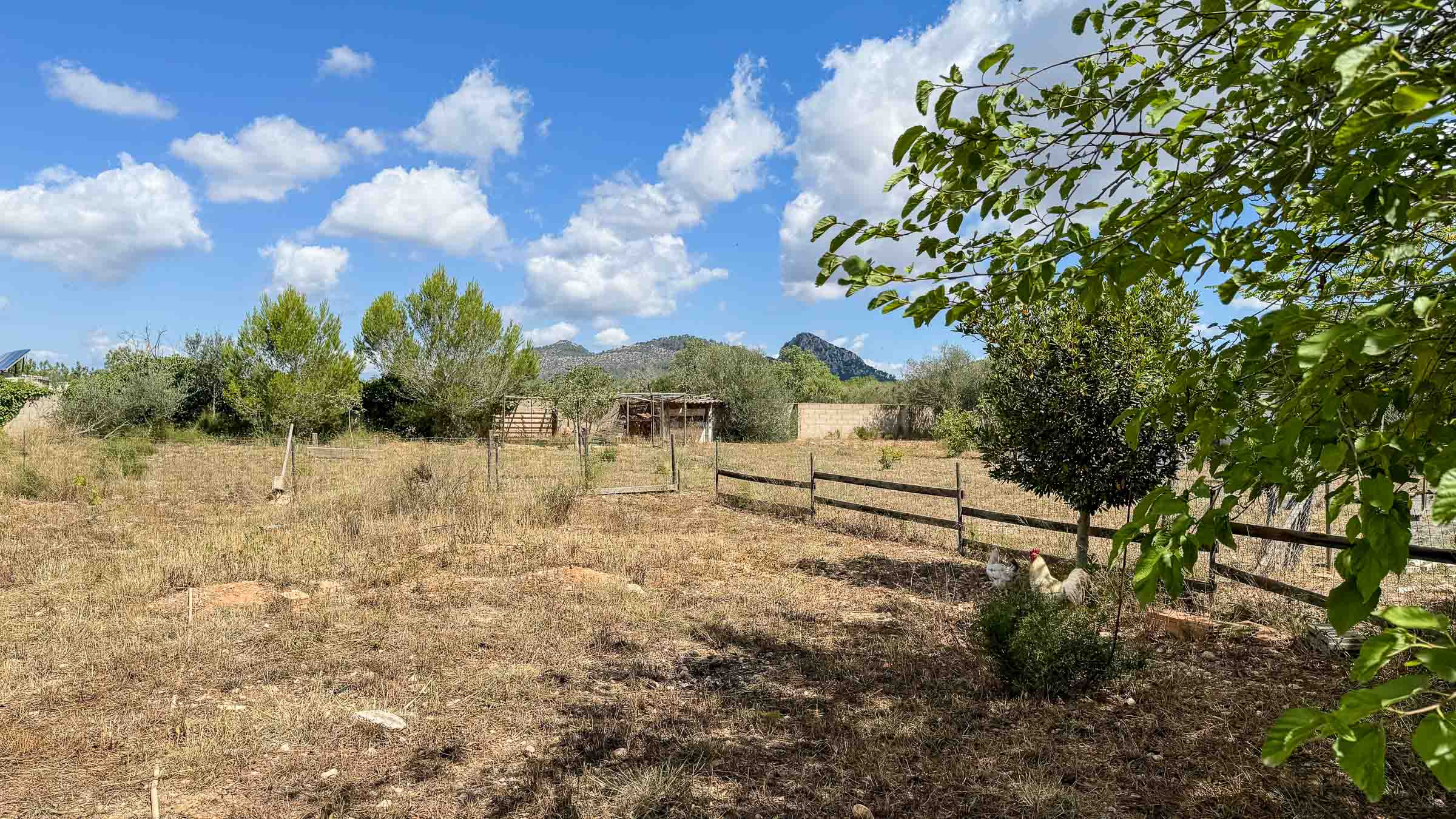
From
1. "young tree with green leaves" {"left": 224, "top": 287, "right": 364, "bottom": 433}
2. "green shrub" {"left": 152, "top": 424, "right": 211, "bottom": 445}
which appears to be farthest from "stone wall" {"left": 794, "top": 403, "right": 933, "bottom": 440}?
"green shrub" {"left": 152, "top": 424, "right": 211, "bottom": 445}

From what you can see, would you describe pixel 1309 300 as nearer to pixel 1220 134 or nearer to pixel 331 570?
pixel 1220 134

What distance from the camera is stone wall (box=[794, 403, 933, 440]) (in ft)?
119

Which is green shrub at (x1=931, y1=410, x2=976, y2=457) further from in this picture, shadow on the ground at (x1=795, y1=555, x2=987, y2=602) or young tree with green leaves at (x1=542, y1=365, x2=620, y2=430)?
young tree with green leaves at (x1=542, y1=365, x2=620, y2=430)

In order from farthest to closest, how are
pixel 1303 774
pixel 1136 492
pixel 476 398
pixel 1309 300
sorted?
pixel 476 398 → pixel 1136 492 → pixel 1303 774 → pixel 1309 300

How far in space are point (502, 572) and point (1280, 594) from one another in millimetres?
7634

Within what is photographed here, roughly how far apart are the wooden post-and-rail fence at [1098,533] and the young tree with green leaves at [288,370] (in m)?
21.5

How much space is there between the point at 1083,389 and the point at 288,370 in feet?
101

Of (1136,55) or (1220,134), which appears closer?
(1220,134)

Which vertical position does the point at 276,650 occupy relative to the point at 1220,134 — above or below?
below

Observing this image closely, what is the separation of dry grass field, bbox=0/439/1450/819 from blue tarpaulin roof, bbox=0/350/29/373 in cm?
2863

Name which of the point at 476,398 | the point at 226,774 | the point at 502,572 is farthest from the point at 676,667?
the point at 476,398

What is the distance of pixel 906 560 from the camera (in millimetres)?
9703

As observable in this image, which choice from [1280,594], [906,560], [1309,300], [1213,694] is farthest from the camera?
[906,560]

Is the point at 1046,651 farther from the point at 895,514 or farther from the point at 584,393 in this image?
the point at 584,393
